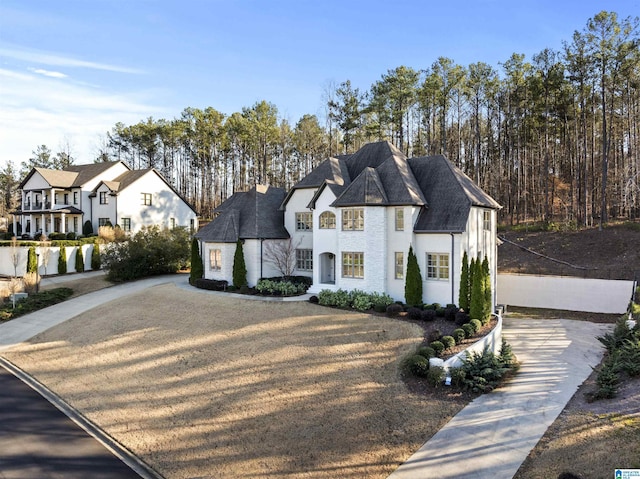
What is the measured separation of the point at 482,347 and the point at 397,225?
814 cm

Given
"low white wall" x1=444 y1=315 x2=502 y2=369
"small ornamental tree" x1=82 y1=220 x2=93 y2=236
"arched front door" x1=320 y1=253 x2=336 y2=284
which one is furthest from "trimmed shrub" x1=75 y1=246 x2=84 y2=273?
"low white wall" x1=444 y1=315 x2=502 y2=369

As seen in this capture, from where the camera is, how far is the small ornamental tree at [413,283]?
21.4 metres

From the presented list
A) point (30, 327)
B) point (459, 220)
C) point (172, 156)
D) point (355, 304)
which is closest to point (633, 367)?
point (459, 220)

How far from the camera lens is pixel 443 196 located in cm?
2284

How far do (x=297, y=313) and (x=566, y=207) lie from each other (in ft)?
117

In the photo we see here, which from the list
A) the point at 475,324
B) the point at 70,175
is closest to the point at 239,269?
the point at 475,324

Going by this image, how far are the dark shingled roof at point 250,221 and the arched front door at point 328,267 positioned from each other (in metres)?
3.74

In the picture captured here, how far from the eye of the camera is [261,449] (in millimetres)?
10844

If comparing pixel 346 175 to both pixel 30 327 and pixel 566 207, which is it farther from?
pixel 566 207

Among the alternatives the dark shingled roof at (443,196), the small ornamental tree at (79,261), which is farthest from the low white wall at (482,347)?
the small ornamental tree at (79,261)

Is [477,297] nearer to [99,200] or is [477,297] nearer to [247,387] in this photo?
[247,387]

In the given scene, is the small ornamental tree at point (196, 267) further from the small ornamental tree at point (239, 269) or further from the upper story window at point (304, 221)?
the upper story window at point (304, 221)

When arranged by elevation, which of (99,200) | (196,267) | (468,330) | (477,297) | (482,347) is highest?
(99,200)

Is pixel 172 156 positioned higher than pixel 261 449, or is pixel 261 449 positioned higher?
pixel 172 156
